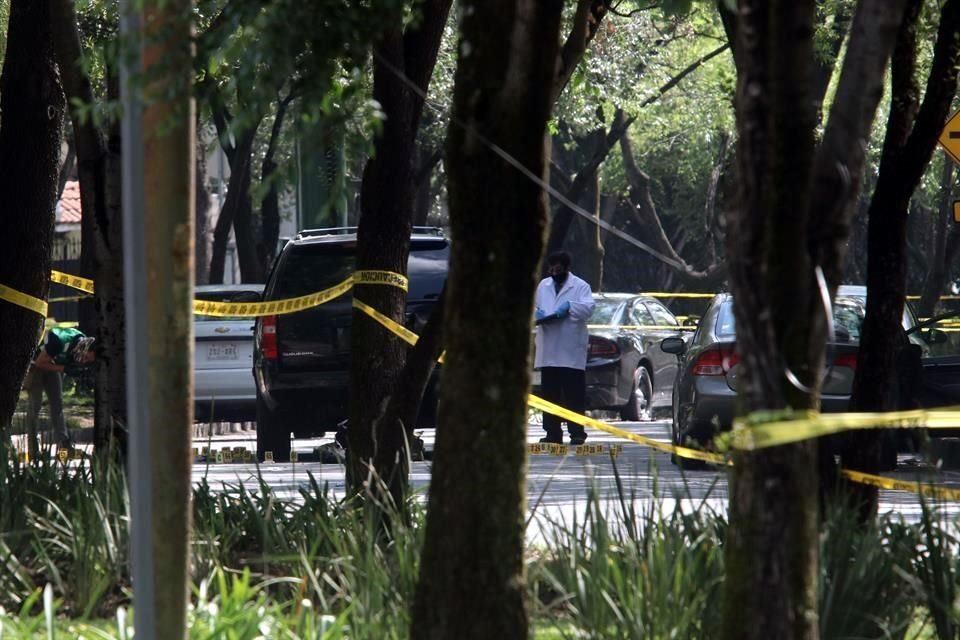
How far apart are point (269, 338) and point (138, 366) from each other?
10.2 meters

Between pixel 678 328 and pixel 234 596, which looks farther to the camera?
pixel 678 328

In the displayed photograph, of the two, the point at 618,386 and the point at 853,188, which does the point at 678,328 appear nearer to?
the point at 618,386

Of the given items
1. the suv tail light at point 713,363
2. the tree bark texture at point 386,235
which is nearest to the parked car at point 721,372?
the suv tail light at point 713,363

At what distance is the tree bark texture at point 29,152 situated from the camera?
37.1 ft

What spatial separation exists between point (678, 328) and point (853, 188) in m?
17.8

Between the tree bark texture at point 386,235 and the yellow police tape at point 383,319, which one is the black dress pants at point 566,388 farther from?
the yellow police tape at point 383,319

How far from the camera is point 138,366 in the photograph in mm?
4516

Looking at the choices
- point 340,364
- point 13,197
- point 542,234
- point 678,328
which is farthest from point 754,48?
point 678,328

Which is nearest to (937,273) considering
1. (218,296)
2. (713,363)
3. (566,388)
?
(566,388)

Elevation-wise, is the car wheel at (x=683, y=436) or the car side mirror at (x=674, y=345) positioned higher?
the car side mirror at (x=674, y=345)

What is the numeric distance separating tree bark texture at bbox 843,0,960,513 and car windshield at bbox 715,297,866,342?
18.0ft

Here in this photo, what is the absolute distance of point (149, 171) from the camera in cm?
452

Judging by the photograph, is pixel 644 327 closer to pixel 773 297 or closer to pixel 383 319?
pixel 383 319

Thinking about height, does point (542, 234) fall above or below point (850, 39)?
below
